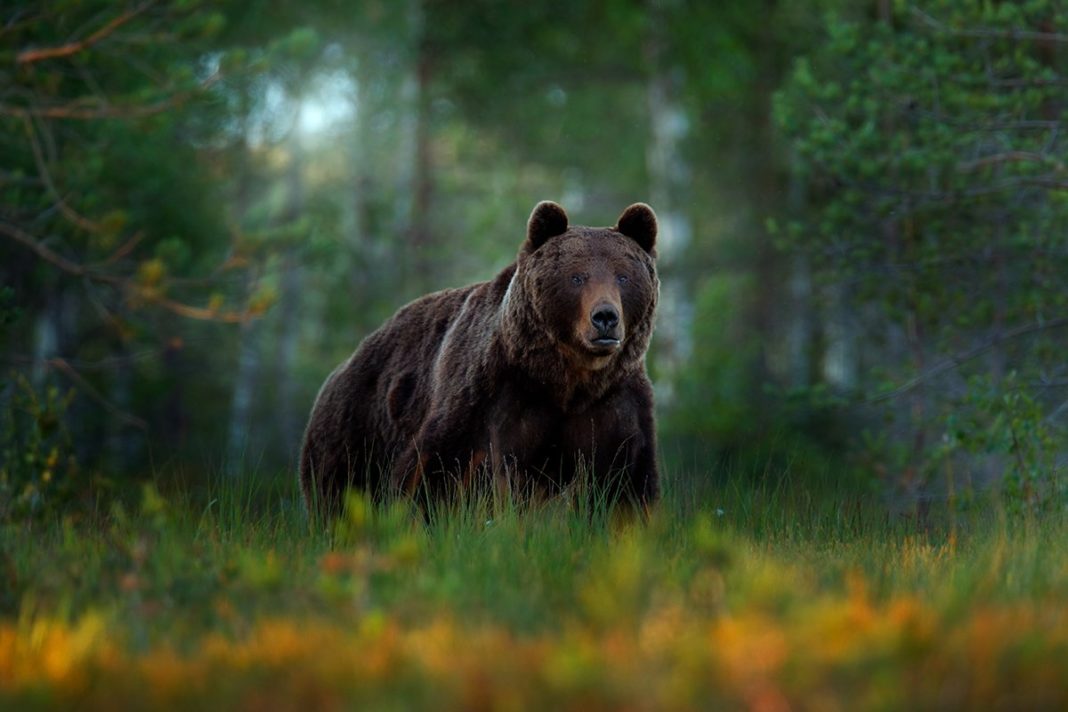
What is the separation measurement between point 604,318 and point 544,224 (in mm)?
849

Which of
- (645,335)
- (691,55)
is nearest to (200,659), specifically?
(645,335)

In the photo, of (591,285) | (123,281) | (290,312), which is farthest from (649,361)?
(591,285)

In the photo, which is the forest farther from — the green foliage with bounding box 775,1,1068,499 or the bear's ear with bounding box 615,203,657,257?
the bear's ear with bounding box 615,203,657,257

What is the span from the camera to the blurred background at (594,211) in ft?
28.0

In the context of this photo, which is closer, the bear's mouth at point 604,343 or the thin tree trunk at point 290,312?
the bear's mouth at point 604,343

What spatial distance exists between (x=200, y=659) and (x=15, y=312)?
4.60 m

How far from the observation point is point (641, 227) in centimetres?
664

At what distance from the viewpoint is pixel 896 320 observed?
9.91 m

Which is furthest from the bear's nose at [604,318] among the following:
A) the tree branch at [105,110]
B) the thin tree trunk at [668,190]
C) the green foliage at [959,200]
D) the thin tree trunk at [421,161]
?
the thin tree trunk at [421,161]

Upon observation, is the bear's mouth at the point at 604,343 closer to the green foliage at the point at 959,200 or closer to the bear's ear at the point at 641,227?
the bear's ear at the point at 641,227

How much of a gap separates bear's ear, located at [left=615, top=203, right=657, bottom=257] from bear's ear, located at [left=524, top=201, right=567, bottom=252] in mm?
294

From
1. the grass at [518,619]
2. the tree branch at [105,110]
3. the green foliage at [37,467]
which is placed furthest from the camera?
the tree branch at [105,110]

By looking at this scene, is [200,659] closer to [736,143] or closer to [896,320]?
[896,320]

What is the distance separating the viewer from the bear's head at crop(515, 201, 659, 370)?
236 inches
